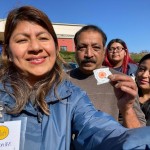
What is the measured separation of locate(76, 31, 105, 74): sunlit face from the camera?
10.8ft

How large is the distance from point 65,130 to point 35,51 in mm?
586

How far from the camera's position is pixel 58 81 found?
6.68ft

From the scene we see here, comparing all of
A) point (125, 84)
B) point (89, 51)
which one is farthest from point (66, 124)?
point (89, 51)

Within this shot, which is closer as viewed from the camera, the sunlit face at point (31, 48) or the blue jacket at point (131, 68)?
the sunlit face at point (31, 48)

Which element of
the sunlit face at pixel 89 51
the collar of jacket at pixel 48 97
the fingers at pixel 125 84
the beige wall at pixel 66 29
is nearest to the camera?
the collar of jacket at pixel 48 97

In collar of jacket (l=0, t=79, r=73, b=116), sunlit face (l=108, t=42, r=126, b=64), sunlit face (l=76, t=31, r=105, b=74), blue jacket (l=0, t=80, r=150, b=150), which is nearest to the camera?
blue jacket (l=0, t=80, r=150, b=150)

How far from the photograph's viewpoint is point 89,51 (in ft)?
11.0

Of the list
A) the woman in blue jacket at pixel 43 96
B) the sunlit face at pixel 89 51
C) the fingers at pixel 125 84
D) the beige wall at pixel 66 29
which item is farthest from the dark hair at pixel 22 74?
the beige wall at pixel 66 29

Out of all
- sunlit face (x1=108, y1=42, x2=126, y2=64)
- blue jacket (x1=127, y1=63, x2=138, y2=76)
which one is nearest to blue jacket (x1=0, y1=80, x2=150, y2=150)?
blue jacket (x1=127, y1=63, x2=138, y2=76)

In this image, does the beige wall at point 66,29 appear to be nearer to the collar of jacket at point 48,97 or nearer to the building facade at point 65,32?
the building facade at point 65,32

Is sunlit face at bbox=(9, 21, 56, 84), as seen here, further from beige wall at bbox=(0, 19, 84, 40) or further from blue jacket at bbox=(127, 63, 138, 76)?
beige wall at bbox=(0, 19, 84, 40)

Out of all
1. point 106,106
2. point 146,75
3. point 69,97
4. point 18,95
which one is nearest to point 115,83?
point 69,97

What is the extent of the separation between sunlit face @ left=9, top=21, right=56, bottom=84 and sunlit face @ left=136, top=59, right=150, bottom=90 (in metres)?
1.83

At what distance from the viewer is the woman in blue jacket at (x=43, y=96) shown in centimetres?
169
